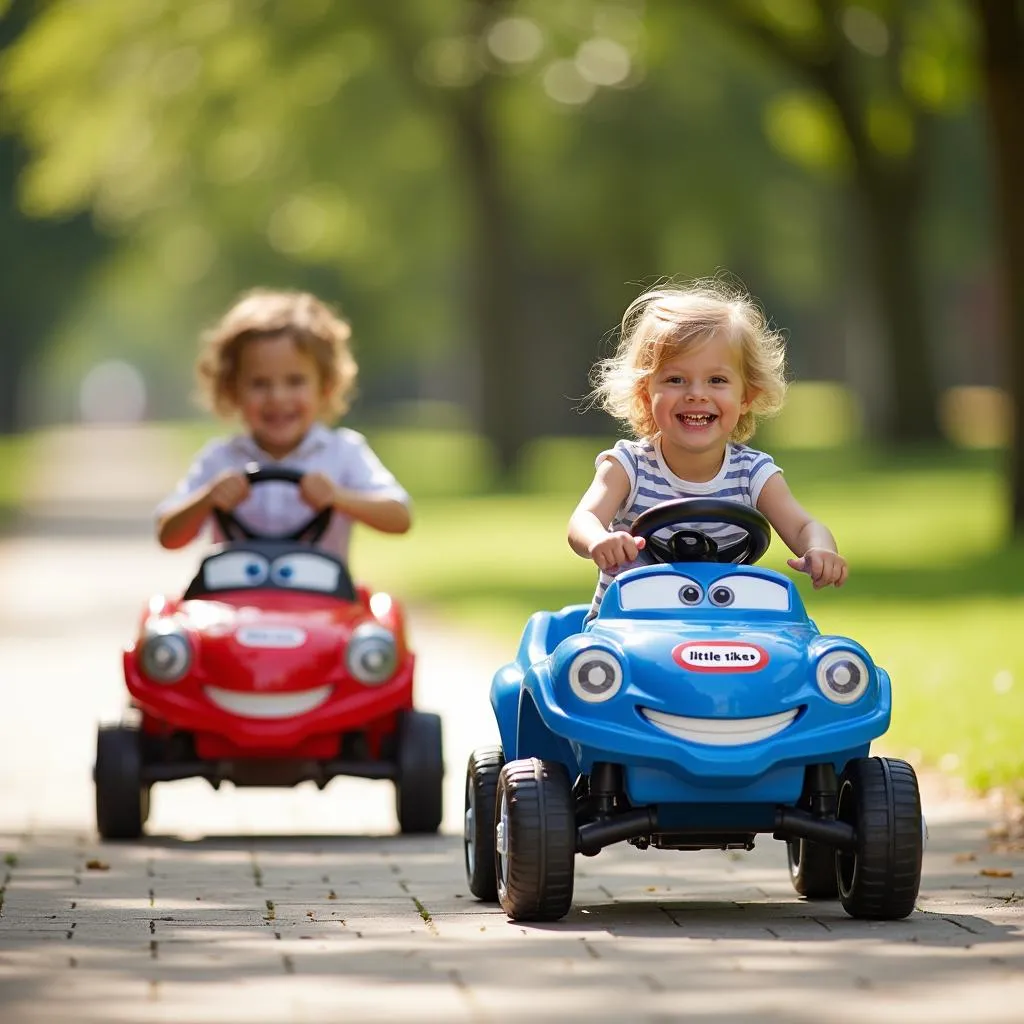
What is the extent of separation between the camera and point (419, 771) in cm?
830

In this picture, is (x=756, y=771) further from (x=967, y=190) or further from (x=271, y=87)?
(x=967, y=190)

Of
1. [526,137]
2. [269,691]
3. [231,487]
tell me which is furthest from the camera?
[526,137]

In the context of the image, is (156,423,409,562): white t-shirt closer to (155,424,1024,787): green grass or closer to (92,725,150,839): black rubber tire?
(92,725,150,839): black rubber tire

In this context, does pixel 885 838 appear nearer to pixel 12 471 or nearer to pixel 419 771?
pixel 419 771

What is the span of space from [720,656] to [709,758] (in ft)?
0.91

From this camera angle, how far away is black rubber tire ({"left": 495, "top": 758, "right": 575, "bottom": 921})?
5.91 meters

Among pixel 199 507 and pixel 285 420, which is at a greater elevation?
pixel 285 420

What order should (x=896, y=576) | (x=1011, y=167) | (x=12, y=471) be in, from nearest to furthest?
(x=896, y=576) → (x=1011, y=167) → (x=12, y=471)

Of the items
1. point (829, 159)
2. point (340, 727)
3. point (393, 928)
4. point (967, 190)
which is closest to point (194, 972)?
point (393, 928)

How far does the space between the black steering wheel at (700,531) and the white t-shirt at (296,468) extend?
92.9 inches

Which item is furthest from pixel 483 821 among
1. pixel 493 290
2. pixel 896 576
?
pixel 493 290

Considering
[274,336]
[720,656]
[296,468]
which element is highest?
[274,336]

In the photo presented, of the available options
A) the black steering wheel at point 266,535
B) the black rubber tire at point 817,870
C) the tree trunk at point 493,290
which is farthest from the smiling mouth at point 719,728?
the tree trunk at point 493,290

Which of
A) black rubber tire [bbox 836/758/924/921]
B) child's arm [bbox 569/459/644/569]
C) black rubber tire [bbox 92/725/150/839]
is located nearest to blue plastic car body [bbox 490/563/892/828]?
black rubber tire [bbox 836/758/924/921]
